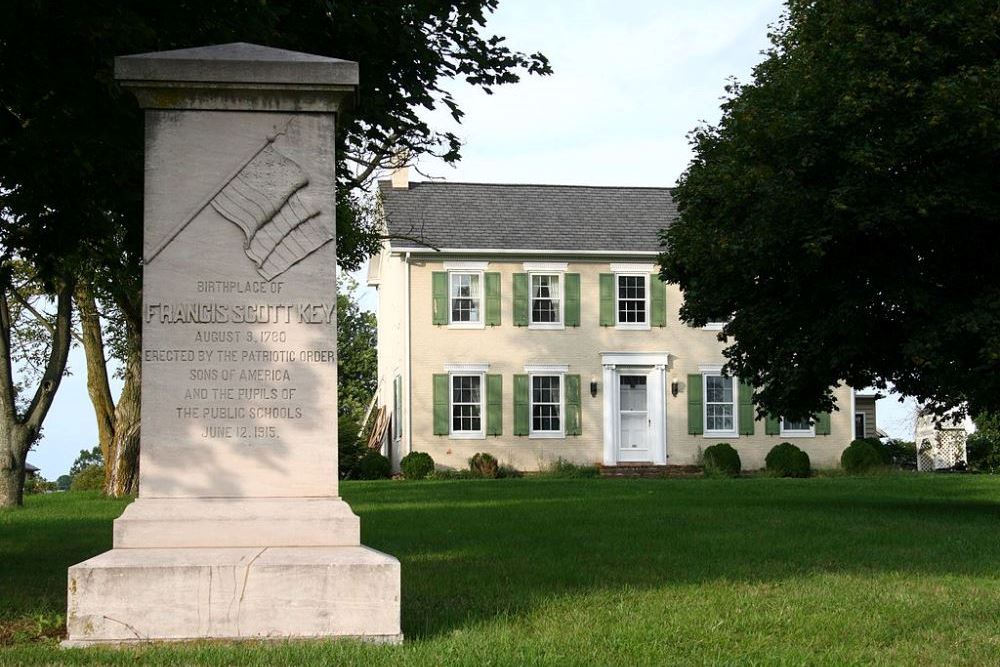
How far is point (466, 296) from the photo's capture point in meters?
37.2

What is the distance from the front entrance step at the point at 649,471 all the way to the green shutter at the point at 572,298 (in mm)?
3984

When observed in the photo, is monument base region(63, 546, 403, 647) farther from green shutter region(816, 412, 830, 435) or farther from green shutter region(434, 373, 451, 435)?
green shutter region(816, 412, 830, 435)

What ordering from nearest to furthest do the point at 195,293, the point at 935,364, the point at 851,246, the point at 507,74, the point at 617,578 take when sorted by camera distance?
the point at 195,293
the point at 617,578
the point at 507,74
the point at 935,364
the point at 851,246

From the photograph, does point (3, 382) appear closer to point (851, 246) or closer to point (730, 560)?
point (851, 246)

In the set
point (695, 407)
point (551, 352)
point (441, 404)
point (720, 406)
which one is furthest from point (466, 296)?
point (720, 406)

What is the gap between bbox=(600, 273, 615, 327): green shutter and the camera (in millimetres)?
37562

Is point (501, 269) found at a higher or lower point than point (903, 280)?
higher

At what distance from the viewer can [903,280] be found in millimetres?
19375

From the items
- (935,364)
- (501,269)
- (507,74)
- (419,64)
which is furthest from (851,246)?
(501,269)

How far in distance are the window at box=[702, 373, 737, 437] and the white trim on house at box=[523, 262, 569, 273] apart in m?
4.85

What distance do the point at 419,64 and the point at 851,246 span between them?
941 cm

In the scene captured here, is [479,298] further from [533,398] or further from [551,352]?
[533,398]

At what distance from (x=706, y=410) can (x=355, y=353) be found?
74.2ft

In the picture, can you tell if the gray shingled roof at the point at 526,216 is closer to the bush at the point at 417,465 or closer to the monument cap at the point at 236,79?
the bush at the point at 417,465
